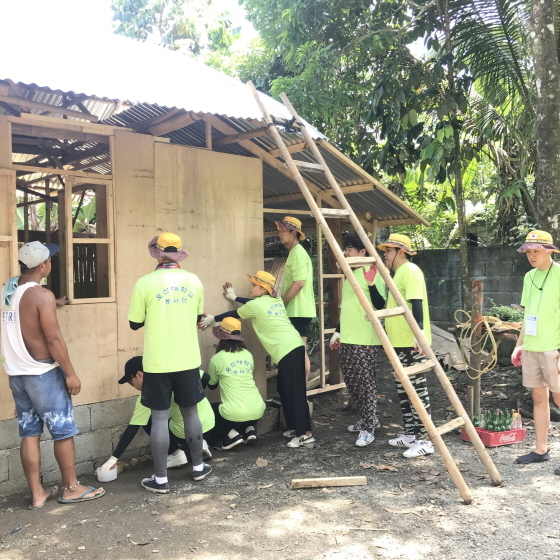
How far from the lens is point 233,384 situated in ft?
16.9

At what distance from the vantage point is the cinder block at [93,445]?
4.66 meters

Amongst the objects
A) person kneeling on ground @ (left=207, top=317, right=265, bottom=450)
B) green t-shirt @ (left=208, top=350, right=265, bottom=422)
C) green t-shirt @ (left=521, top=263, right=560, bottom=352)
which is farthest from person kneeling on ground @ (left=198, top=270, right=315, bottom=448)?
green t-shirt @ (left=521, top=263, right=560, bottom=352)

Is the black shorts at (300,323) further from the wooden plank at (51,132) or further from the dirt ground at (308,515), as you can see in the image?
the wooden plank at (51,132)

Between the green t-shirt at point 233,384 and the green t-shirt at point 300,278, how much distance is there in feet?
2.86

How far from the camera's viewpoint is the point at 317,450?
5.20 metres

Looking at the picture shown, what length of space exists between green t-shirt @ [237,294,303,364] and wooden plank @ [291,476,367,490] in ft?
4.30

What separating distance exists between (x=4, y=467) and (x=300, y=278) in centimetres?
306

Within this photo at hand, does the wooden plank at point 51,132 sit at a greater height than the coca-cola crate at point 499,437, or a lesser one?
greater

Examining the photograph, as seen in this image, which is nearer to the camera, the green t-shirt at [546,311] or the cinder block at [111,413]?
the green t-shirt at [546,311]

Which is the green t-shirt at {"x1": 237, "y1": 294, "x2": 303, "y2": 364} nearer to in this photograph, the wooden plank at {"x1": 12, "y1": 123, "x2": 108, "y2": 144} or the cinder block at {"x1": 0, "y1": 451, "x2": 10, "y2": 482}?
the wooden plank at {"x1": 12, "y1": 123, "x2": 108, "y2": 144}

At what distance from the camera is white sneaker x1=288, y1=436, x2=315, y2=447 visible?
17.4 ft

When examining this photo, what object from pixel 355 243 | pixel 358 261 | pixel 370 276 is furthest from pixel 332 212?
pixel 370 276

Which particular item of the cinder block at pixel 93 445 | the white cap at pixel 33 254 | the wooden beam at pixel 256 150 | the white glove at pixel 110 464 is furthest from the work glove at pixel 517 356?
the white cap at pixel 33 254

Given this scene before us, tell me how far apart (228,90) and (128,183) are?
1254 millimetres
